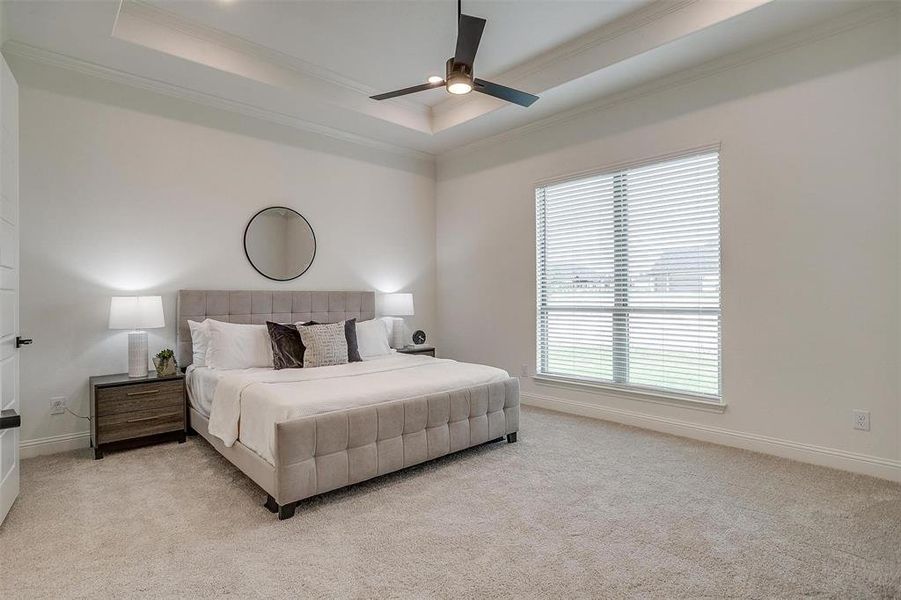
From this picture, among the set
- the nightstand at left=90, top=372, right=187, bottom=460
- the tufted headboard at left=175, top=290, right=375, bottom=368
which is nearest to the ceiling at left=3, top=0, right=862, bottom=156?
the tufted headboard at left=175, top=290, right=375, bottom=368

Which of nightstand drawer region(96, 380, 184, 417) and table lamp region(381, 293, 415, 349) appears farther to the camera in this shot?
table lamp region(381, 293, 415, 349)

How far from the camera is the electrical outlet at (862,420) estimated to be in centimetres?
305

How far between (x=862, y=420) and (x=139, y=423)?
500 centimetres

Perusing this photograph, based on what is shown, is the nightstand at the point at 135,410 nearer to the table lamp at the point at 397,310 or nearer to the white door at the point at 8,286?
the white door at the point at 8,286

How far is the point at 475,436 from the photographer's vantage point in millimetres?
3453

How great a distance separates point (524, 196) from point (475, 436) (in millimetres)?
2747

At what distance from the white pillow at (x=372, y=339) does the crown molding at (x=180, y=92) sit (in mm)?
2105

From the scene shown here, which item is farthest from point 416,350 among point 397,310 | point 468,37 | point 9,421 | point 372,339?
point 9,421

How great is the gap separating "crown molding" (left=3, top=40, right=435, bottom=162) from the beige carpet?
2929 millimetres

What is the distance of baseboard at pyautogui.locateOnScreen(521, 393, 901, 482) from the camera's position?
3.02m

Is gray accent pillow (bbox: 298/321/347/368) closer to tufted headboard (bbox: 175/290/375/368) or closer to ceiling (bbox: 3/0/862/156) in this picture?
tufted headboard (bbox: 175/290/375/368)

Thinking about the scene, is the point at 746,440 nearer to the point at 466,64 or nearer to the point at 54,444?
the point at 466,64

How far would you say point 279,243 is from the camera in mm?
4793

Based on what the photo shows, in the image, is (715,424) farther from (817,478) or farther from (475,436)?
(475,436)
